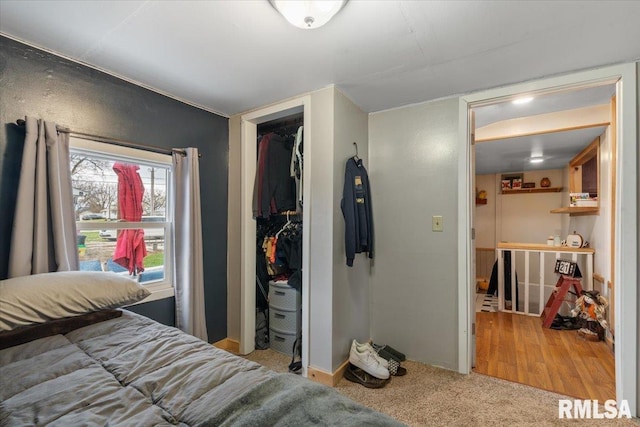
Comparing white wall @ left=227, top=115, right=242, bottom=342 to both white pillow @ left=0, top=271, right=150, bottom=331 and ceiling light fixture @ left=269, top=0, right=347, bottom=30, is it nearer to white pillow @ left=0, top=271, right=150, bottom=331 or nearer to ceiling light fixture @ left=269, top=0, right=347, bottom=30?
white pillow @ left=0, top=271, right=150, bottom=331

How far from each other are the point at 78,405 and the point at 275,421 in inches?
22.5

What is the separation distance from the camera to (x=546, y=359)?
247 centimetres

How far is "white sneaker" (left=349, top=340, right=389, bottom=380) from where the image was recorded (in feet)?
6.86

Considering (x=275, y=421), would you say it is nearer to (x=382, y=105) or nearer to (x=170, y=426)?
(x=170, y=426)

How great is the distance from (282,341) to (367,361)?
866 millimetres

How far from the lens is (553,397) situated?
1.92 meters

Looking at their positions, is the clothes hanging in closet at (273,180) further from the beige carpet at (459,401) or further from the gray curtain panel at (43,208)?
the beige carpet at (459,401)

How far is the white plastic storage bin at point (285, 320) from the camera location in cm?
254

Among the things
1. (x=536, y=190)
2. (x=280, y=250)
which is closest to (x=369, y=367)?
(x=280, y=250)

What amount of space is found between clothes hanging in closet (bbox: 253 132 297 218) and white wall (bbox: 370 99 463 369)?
0.81 meters

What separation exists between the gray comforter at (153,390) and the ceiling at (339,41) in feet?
5.04

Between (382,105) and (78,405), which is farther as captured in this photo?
(382,105)

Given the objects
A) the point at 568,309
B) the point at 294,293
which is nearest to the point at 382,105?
the point at 294,293

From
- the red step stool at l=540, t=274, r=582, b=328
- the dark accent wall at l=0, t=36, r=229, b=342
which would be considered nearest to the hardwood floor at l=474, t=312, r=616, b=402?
the red step stool at l=540, t=274, r=582, b=328
